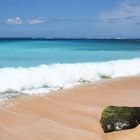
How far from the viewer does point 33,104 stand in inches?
315

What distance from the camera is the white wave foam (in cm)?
1072

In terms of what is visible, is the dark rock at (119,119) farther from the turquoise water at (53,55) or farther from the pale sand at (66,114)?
the turquoise water at (53,55)

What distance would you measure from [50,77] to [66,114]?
519 cm

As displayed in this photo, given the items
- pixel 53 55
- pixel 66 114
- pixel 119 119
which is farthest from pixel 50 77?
pixel 53 55

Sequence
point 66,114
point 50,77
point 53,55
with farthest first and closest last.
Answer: point 53,55 < point 50,77 < point 66,114

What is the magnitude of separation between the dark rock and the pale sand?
139 millimetres

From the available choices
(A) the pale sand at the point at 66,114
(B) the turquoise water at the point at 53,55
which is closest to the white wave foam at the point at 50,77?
(A) the pale sand at the point at 66,114

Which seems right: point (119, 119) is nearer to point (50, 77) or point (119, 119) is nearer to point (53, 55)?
point (50, 77)

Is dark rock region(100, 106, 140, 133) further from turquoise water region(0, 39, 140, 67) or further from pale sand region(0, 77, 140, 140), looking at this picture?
turquoise water region(0, 39, 140, 67)

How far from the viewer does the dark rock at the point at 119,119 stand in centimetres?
583

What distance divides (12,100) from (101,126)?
267 cm

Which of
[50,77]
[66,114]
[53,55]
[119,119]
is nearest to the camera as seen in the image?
[119,119]

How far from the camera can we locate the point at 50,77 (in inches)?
486

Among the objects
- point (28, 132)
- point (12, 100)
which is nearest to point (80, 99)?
point (12, 100)
